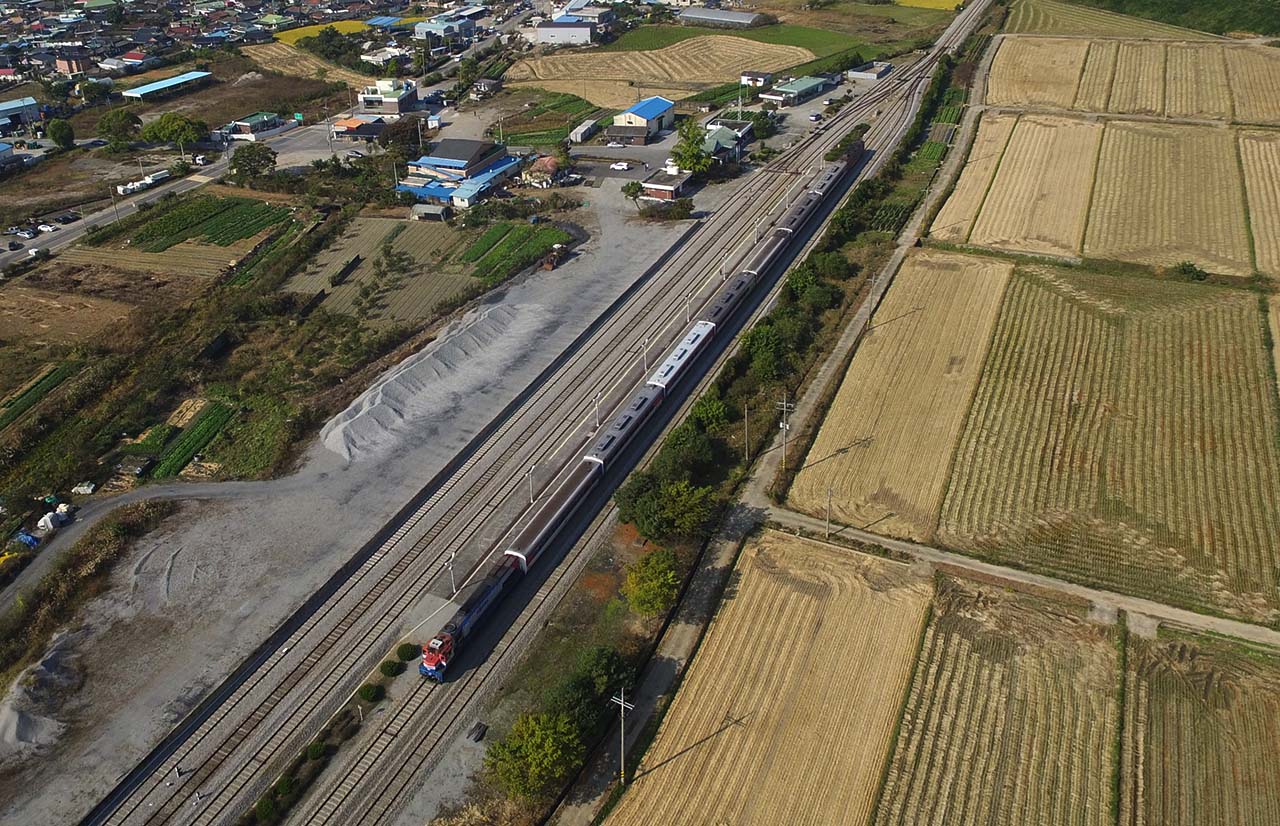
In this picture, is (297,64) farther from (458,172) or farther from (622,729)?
(622,729)

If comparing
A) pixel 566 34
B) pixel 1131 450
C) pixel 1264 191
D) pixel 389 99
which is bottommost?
pixel 1131 450

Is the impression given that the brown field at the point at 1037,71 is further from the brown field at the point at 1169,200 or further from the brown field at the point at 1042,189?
the brown field at the point at 1169,200

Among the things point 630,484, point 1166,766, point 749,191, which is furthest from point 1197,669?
point 749,191

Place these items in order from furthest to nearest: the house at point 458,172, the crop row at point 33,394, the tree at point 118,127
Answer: the tree at point 118,127, the house at point 458,172, the crop row at point 33,394

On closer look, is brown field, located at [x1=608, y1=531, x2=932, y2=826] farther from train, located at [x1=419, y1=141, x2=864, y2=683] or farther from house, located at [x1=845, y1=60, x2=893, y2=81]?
house, located at [x1=845, y1=60, x2=893, y2=81]

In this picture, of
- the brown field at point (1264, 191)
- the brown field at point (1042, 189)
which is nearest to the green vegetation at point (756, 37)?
the brown field at point (1042, 189)

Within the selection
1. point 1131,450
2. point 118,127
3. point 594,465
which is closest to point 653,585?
point 594,465

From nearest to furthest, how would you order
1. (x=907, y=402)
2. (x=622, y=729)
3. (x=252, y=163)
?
(x=622, y=729) < (x=907, y=402) < (x=252, y=163)

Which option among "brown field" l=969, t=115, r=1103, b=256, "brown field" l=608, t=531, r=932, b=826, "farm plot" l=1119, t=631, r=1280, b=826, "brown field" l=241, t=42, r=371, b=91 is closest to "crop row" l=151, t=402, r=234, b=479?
"brown field" l=608, t=531, r=932, b=826
